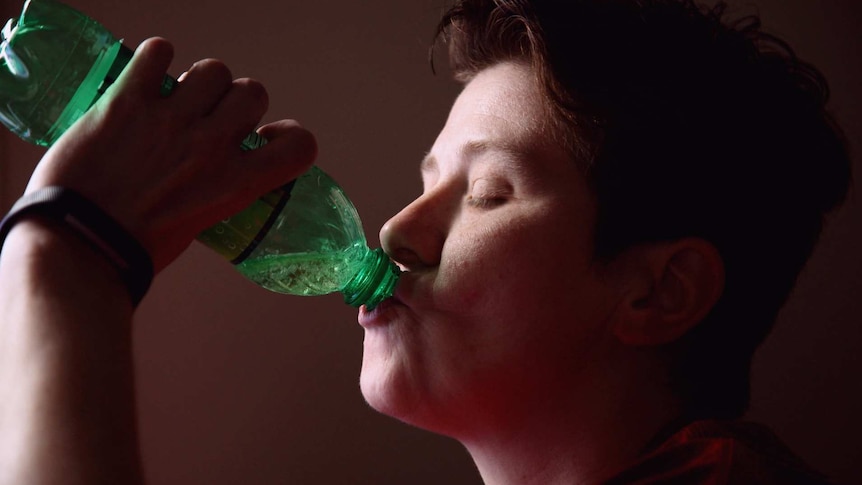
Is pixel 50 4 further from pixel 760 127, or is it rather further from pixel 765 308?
pixel 765 308

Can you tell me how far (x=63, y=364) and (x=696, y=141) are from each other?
74 cm

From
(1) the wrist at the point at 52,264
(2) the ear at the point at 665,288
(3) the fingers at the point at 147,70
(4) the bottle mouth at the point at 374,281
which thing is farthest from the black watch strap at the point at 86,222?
(2) the ear at the point at 665,288

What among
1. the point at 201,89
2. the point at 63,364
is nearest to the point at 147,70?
the point at 201,89

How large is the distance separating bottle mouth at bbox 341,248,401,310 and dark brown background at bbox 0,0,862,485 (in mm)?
787

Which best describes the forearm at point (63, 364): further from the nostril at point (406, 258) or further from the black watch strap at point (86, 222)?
the nostril at point (406, 258)

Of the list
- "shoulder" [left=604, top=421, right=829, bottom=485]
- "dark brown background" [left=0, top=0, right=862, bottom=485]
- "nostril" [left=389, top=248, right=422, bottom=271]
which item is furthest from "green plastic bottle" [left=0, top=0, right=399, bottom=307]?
"dark brown background" [left=0, top=0, right=862, bottom=485]

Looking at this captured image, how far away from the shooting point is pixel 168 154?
2.25 feet

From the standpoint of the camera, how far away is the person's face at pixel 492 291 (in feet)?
3.00

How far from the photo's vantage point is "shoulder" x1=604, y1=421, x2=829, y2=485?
85cm

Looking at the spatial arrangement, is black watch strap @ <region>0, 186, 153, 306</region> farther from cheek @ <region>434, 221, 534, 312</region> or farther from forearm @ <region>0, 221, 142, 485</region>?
cheek @ <region>434, 221, 534, 312</region>

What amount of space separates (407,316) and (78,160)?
0.41m

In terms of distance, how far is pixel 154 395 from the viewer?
168 centimetres

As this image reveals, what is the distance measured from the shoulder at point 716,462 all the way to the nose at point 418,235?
32 cm

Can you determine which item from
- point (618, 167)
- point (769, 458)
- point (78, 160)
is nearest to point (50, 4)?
point (78, 160)
